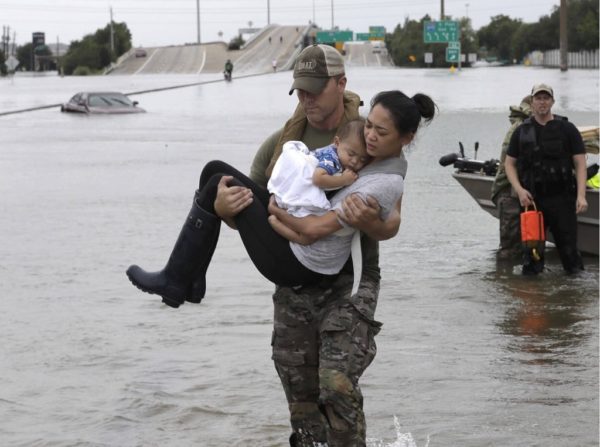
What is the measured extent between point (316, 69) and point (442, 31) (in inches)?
4760

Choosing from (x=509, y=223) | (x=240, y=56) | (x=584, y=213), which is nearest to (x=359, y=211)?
(x=509, y=223)

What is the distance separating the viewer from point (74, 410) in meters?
7.41

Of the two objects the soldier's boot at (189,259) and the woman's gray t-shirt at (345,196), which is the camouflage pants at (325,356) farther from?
the soldier's boot at (189,259)

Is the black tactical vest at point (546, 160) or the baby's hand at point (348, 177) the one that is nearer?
the baby's hand at point (348, 177)

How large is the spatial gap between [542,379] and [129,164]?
17.0 metres

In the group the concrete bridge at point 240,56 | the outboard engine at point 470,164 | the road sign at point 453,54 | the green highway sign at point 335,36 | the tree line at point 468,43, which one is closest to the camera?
the outboard engine at point 470,164

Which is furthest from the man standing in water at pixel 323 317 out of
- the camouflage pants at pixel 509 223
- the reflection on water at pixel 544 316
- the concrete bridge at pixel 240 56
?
the concrete bridge at pixel 240 56

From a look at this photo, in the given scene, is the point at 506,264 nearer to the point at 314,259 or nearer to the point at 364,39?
the point at 314,259

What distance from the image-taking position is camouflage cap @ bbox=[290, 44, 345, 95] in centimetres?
527

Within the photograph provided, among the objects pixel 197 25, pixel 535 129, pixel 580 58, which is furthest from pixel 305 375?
pixel 197 25

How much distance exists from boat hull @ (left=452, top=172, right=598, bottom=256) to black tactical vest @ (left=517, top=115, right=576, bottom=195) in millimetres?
961

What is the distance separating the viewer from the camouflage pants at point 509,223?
11.7m

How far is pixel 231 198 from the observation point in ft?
17.0

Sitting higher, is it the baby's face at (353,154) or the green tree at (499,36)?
the green tree at (499,36)
